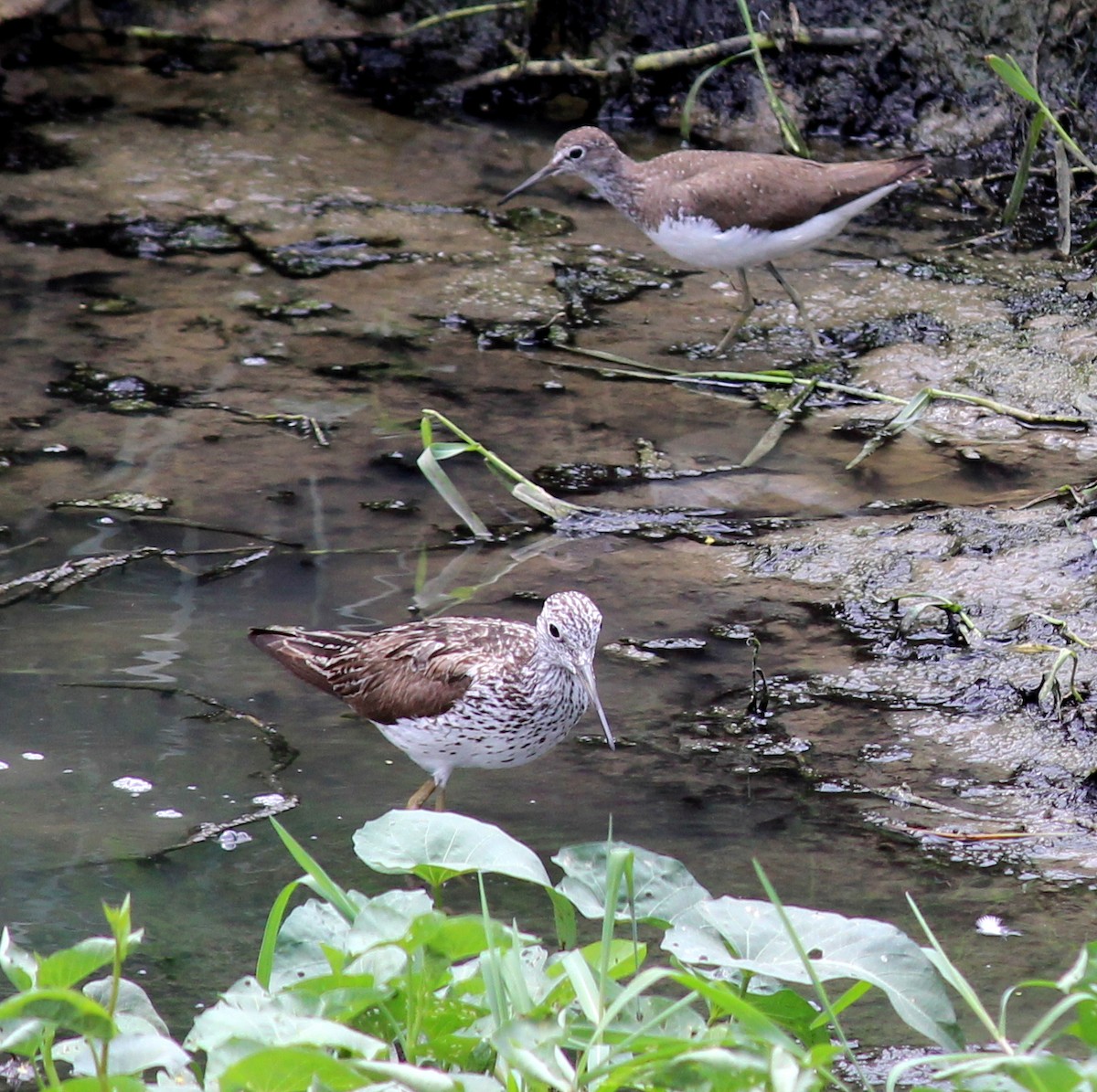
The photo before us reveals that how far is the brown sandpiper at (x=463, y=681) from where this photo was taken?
4.18 metres

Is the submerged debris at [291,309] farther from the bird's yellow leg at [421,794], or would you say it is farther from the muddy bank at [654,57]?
the bird's yellow leg at [421,794]

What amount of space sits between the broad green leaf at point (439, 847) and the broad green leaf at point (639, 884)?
66mm

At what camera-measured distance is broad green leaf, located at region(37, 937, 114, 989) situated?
2.49 metres

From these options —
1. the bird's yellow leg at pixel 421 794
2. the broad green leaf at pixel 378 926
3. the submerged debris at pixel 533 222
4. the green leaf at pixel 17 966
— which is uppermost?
the green leaf at pixel 17 966

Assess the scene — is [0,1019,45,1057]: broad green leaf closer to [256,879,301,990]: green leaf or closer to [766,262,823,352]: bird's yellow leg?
[256,879,301,990]: green leaf

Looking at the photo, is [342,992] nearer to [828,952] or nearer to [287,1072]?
[287,1072]

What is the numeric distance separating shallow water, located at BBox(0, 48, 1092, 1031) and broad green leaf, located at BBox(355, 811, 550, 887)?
791 millimetres

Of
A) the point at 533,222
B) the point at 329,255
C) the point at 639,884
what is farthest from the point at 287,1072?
the point at 533,222

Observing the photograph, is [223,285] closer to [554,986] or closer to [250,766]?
[250,766]

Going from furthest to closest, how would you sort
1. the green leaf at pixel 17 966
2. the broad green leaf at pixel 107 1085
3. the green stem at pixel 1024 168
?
the green stem at pixel 1024 168 < the green leaf at pixel 17 966 < the broad green leaf at pixel 107 1085

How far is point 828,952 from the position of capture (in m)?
2.72

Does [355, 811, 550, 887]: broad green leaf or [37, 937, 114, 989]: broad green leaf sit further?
[355, 811, 550, 887]: broad green leaf

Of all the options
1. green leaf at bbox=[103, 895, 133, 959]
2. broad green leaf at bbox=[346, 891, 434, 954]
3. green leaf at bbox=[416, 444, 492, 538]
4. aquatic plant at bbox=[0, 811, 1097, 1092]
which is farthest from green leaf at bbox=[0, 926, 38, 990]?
green leaf at bbox=[416, 444, 492, 538]

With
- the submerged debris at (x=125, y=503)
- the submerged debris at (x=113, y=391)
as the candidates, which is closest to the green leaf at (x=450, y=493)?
the submerged debris at (x=125, y=503)
